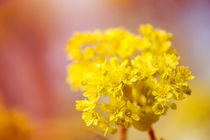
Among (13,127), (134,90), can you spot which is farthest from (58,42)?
(134,90)

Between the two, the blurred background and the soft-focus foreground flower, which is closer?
the soft-focus foreground flower

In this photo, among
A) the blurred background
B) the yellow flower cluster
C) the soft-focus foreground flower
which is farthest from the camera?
the blurred background

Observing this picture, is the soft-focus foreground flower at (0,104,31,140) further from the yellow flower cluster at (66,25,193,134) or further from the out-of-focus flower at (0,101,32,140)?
the yellow flower cluster at (66,25,193,134)

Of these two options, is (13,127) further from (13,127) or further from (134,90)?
(134,90)

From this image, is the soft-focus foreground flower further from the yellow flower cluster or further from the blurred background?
the yellow flower cluster

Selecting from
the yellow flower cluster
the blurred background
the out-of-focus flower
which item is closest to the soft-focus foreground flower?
the out-of-focus flower

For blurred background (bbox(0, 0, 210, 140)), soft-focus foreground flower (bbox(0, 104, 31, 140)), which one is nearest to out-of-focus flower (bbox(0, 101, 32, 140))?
soft-focus foreground flower (bbox(0, 104, 31, 140))

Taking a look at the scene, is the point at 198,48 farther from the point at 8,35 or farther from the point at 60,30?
the point at 8,35

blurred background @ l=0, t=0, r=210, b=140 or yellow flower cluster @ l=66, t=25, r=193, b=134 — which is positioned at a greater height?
blurred background @ l=0, t=0, r=210, b=140

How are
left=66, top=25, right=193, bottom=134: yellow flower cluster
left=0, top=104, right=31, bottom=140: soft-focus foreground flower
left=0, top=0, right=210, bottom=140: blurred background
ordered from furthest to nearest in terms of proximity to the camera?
left=0, top=0, right=210, bottom=140: blurred background < left=0, top=104, right=31, bottom=140: soft-focus foreground flower < left=66, top=25, right=193, bottom=134: yellow flower cluster

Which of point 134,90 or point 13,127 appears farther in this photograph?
point 13,127
